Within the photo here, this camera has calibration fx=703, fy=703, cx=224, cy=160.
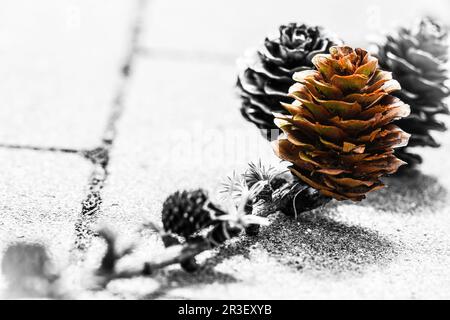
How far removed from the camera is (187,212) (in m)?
0.64

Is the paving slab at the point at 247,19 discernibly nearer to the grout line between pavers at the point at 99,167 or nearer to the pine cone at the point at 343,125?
→ the grout line between pavers at the point at 99,167

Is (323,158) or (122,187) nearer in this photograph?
(323,158)

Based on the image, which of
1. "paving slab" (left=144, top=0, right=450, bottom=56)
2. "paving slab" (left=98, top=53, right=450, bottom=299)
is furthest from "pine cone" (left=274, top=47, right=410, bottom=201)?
"paving slab" (left=144, top=0, right=450, bottom=56)

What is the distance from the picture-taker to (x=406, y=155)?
87cm

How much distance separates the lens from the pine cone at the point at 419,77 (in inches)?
33.4

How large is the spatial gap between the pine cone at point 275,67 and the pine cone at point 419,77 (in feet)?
0.31

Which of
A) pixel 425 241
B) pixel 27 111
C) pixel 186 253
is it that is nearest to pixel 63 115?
pixel 27 111

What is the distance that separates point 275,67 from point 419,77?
0.18 meters

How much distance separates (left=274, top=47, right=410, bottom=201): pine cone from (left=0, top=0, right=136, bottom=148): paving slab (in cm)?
32

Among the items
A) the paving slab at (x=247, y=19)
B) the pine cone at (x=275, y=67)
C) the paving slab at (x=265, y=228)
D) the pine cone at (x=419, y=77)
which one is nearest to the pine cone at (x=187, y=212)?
the paving slab at (x=265, y=228)

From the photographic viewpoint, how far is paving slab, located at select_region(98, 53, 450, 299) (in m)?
0.67

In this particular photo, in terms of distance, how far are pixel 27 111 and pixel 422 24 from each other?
530mm
